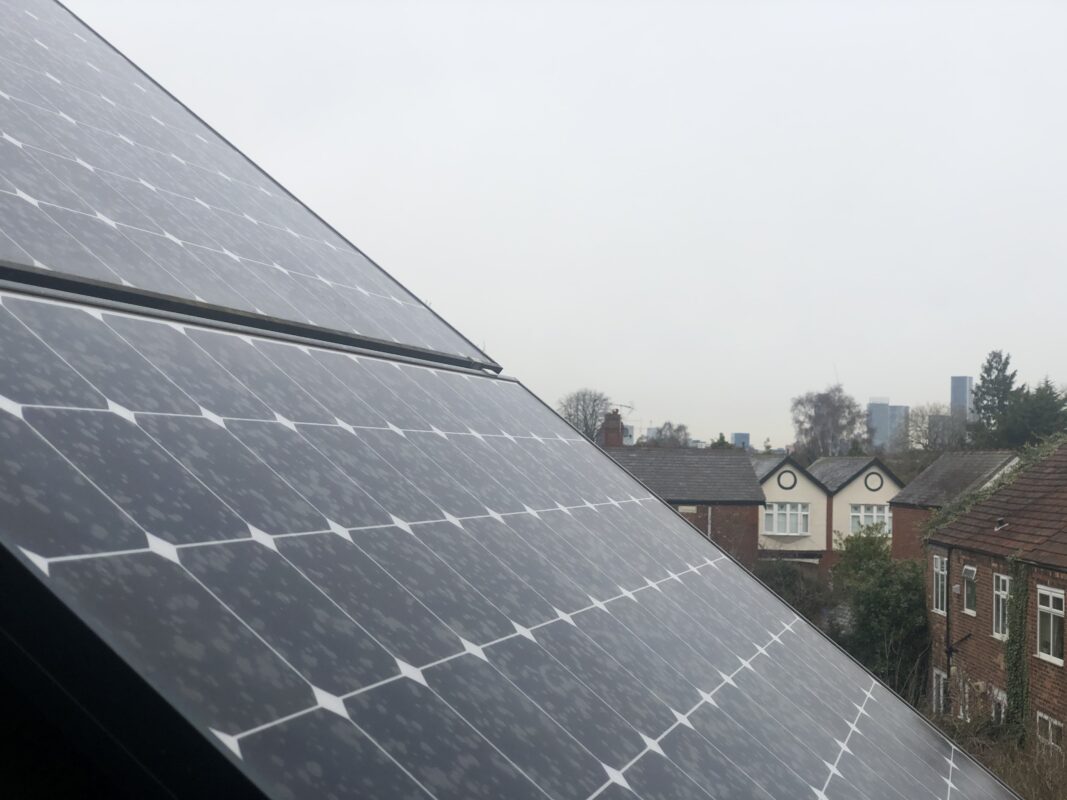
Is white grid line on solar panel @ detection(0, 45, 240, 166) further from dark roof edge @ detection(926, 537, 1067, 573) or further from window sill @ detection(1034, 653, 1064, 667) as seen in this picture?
window sill @ detection(1034, 653, 1064, 667)

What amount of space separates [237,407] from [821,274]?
8737 centimetres

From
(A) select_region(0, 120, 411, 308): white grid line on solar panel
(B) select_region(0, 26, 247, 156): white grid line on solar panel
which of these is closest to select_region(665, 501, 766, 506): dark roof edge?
(B) select_region(0, 26, 247, 156): white grid line on solar panel

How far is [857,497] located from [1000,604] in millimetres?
51806

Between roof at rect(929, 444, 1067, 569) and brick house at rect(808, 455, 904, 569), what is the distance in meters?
45.0

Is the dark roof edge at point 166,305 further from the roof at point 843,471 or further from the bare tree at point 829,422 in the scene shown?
the bare tree at point 829,422

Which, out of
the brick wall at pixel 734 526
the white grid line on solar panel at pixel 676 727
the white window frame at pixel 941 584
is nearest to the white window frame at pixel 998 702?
the white window frame at pixel 941 584

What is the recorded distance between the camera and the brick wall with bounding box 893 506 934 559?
2470 inches

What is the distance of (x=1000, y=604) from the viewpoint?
32469 mm

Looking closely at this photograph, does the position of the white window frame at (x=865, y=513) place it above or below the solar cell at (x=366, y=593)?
below

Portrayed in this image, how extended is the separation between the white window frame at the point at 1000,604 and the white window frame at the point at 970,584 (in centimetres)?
155

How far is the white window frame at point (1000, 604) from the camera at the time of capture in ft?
105

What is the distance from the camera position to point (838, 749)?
579 cm

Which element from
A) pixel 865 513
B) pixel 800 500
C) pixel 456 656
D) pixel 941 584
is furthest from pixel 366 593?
pixel 865 513

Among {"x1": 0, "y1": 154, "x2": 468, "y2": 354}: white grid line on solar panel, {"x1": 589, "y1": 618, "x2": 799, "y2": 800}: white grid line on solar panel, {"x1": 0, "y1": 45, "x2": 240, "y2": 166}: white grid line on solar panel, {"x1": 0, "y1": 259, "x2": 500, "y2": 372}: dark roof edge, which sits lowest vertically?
{"x1": 589, "y1": 618, "x2": 799, "y2": 800}: white grid line on solar panel
